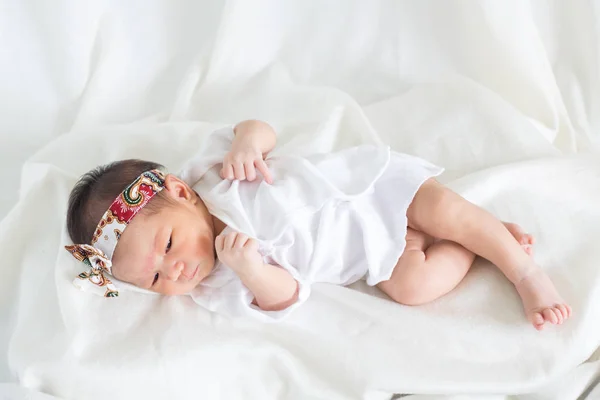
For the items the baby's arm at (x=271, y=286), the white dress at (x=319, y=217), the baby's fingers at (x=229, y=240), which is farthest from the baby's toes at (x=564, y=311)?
the baby's fingers at (x=229, y=240)

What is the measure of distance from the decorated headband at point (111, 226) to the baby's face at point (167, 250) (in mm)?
13

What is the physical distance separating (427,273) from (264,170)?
33 centimetres

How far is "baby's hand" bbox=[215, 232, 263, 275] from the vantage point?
1.09 metres

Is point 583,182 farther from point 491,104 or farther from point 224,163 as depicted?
point 224,163

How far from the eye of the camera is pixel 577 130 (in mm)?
1577

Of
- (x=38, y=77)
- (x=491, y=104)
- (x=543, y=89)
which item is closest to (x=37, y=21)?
(x=38, y=77)

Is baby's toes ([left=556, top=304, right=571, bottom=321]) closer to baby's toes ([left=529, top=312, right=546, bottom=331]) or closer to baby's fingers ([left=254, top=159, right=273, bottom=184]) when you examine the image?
baby's toes ([left=529, top=312, right=546, bottom=331])

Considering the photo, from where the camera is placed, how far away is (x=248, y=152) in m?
1.21

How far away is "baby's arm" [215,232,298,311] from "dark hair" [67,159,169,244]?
14 centimetres

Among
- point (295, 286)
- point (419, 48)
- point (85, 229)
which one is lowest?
point (295, 286)

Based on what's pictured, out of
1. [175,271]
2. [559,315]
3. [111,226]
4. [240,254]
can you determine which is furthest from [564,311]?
[111,226]

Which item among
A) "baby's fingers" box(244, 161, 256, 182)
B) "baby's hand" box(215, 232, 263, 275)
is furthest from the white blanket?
"baby's fingers" box(244, 161, 256, 182)

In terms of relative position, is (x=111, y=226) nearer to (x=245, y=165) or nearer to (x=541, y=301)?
(x=245, y=165)

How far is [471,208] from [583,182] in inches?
11.8
